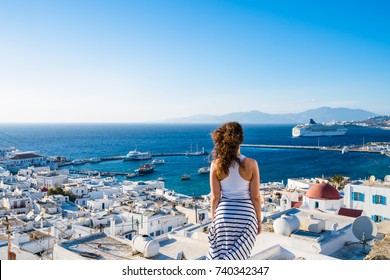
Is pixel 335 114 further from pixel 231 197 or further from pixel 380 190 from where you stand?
pixel 231 197

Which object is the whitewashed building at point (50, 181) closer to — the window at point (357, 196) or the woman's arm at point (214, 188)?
the window at point (357, 196)

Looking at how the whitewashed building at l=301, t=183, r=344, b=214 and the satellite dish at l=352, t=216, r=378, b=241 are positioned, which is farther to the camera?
the whitewashed building at l=301, t=183, r=344, b=214

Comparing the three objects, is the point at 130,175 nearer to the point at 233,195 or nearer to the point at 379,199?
the point at 379,199

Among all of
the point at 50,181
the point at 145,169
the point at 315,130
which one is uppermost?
the point at 315,130

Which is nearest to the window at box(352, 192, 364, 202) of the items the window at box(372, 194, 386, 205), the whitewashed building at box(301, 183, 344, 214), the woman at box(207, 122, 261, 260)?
the window at box(372, 194, 386, 205)

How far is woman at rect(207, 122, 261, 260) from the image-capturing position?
210cm

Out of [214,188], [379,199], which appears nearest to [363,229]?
[214,188]

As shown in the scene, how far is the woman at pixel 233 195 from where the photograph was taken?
210 cm

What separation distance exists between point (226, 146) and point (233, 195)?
29 centimetres

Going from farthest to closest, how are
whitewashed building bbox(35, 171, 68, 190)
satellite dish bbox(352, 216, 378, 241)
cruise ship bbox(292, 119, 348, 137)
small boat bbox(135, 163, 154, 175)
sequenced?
cruise ship bbox(292, 119, 348, 137), small boat bbox(135, 163, 154, 175), whitewashed building bbox(35, 171, 68, 190), satellite dish bbox(352, 216, 378, 241)

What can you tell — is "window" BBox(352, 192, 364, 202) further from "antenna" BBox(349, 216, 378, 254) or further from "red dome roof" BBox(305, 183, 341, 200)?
"antenna" BBox(349, 216, 378, 254)

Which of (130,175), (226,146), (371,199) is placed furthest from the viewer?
(130,175)

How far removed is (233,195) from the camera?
2148mm

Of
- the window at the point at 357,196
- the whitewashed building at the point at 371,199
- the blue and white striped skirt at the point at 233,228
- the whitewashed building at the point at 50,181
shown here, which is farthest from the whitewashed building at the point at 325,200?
the whitewashed building at the point at 50,181
